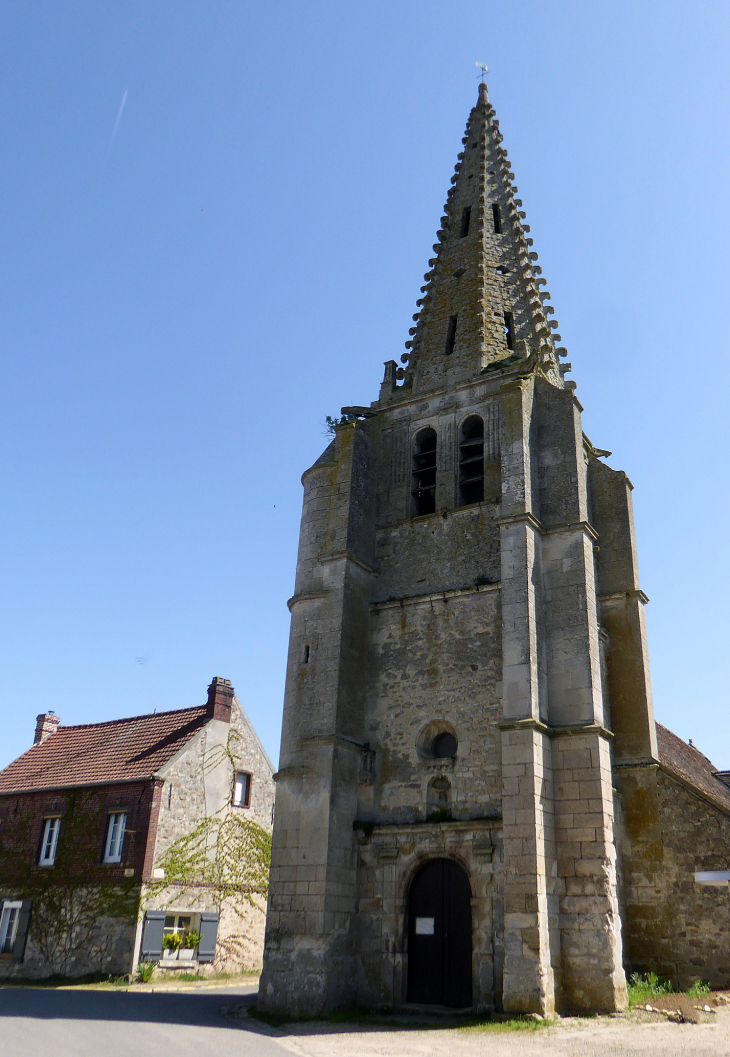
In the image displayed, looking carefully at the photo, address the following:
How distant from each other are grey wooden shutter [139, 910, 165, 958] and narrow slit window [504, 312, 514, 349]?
15.0 metres

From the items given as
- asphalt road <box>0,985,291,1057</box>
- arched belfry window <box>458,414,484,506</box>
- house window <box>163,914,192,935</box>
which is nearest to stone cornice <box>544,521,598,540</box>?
arched belfry window <box>458,414,484,506</box>

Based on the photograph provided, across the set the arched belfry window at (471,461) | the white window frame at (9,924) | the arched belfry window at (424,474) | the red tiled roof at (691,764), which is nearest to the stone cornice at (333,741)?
the arched belfry window at (424,474)

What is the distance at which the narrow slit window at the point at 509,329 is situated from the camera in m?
19.1

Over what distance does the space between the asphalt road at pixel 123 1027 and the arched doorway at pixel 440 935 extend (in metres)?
2.86

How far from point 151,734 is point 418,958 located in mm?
11730

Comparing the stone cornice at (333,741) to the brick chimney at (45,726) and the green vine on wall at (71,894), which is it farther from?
the brick chimney at (45,726)

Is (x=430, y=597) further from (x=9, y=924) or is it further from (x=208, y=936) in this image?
(x=9, y=924)

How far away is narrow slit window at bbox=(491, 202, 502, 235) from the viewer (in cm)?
2173

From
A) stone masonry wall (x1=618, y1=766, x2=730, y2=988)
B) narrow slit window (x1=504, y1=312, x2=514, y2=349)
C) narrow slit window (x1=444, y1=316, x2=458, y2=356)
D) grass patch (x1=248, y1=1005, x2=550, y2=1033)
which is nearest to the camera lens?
grass patch (x1=248, y1=1005, x2=550, y2=1033)

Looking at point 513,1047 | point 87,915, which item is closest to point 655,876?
point 513,1047

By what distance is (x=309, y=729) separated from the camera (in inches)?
580

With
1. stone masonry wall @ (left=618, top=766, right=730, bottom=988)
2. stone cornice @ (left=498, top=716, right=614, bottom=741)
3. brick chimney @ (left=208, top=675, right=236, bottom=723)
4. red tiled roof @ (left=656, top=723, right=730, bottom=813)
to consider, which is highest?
brick chimney @ (left=208, top=675, right=236, bottom=723)

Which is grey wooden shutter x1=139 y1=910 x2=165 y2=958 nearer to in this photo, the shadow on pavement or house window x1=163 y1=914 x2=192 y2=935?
house window x1=163 y1=914 x2=192 y2=935

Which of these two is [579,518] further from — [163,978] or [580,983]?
[163,978]
